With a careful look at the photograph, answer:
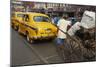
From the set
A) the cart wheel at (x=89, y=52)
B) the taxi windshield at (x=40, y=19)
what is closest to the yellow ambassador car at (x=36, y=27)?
the taxi windshield at (x=40, y=19)

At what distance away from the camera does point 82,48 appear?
93.5 inches

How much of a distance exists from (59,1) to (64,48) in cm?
56

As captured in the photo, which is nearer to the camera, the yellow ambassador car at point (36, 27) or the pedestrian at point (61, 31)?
the yellow ambassador car at point (36, 27)

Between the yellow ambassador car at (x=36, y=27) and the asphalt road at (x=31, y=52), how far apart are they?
0.21 feet

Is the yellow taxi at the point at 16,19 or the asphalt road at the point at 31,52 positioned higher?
the yellow taxi at the point at 16,19

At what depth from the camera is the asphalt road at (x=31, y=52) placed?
205cm

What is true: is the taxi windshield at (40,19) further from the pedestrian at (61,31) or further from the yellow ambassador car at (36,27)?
the pedestrian at (61,31)

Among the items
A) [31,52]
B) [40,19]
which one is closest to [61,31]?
[40,19]

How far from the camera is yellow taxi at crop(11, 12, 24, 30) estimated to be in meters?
2.04

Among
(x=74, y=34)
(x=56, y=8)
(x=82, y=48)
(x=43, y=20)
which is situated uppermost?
(x=56, y=8)

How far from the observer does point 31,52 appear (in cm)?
212
